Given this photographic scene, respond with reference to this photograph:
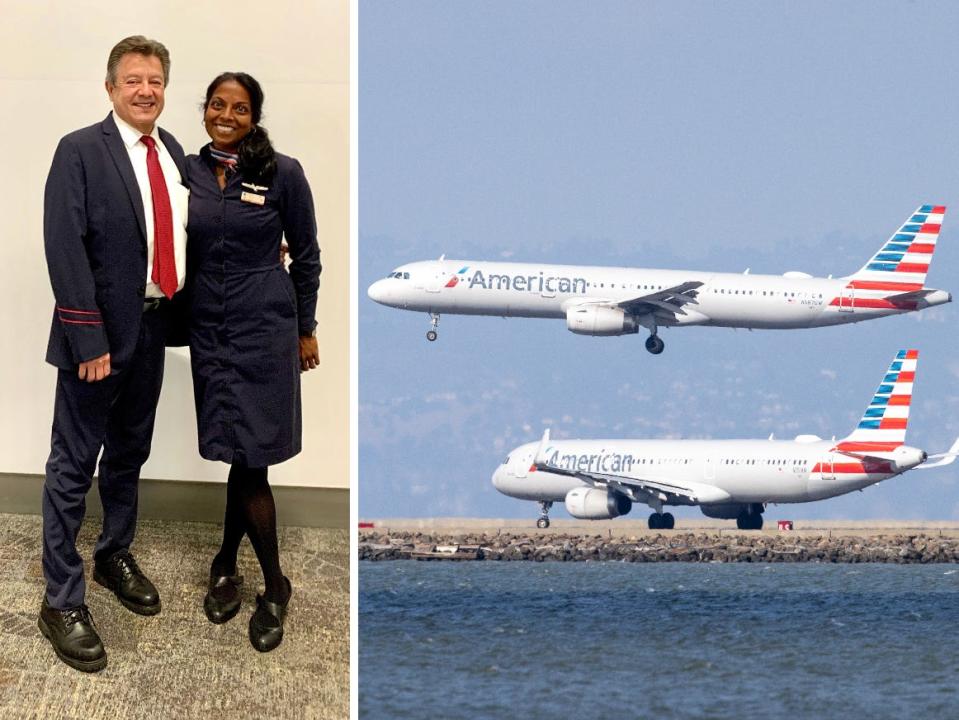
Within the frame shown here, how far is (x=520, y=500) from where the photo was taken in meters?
2.88

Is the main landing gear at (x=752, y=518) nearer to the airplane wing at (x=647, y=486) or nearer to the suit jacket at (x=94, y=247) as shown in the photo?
the airplane wing at (x=647, y=486)

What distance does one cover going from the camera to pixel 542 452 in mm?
2869

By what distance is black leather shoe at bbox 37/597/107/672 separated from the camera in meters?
2.72

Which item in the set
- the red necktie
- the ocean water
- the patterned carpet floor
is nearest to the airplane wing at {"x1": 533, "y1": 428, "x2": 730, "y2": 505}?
the ocean water

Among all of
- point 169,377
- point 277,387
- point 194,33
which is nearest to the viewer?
point 277,387

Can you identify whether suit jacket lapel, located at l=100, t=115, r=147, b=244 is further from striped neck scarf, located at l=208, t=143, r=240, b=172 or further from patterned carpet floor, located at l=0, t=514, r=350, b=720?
patterned carpet floor, located at l=0, t=514, r=350, b=720

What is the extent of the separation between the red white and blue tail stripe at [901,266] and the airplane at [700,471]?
0.14 meters

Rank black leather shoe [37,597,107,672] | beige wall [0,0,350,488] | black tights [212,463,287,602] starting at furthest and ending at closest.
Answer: beige wall [0,0,350,488] < black tights [212,463,287,602] < black leather shoe [37,597,107,672]

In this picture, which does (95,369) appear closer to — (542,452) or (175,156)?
(175,156)

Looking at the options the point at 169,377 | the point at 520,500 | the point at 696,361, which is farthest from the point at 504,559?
the point at 169,377

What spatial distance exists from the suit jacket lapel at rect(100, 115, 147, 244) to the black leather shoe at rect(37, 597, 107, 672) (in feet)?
2.85

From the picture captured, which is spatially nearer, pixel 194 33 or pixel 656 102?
pixel 656 102

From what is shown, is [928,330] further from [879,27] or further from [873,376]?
[879,27]

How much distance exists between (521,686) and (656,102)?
4.52 feet
